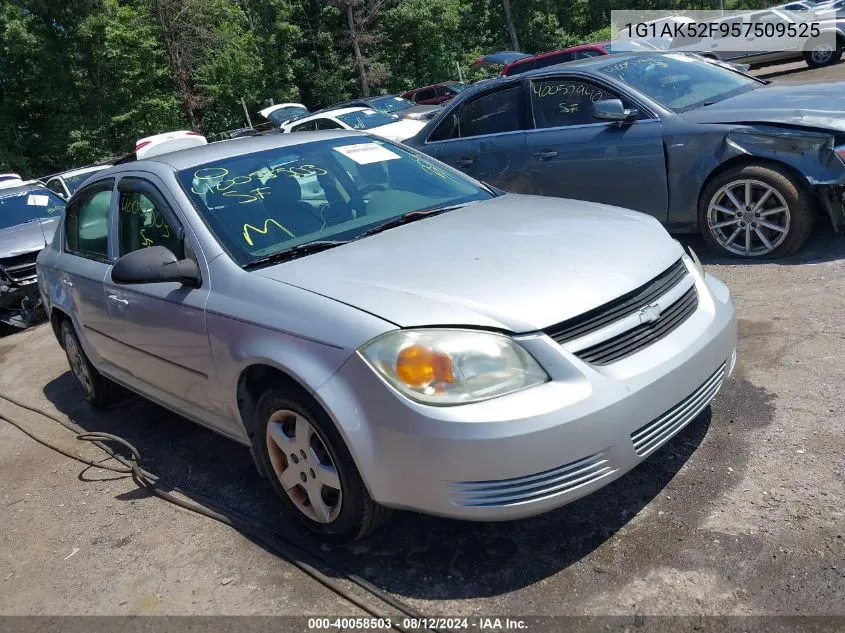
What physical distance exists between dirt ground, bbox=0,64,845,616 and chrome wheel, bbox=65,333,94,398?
0.85m

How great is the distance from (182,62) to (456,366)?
34389mm

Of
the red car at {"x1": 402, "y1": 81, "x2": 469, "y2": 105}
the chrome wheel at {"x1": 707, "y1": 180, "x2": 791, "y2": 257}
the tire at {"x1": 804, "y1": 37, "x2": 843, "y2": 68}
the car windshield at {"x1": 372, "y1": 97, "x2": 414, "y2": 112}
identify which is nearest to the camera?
the chrome wheel at {"x1": 707, "y1": 180, "x2": 791, "y2": 257}

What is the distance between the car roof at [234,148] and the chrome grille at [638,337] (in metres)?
2.19

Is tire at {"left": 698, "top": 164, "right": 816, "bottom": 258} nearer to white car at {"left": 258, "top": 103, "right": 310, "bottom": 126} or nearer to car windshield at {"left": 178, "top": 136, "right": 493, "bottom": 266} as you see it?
car windshield at {"left": 178, "top": 136, "right": 493, "bottom": 266}

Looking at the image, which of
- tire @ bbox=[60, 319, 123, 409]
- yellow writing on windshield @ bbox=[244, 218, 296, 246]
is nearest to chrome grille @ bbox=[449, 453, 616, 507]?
yellow writing on windshield @ bbox=[244, 218, 296, 246]

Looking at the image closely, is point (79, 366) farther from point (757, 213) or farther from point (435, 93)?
point (435, 93)

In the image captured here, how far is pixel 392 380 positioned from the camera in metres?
2.62

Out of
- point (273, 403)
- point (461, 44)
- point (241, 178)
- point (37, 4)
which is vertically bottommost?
point (461, 44)

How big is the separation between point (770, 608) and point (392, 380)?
138 cm

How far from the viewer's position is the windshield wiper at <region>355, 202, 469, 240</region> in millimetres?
3598

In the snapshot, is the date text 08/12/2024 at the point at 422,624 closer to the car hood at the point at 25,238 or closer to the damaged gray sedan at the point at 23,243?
the damaged gray sedan at the point at 23,243

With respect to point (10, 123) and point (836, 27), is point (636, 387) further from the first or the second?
point (10, 123)

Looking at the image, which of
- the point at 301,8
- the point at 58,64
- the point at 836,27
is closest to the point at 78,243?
the point at 836,27

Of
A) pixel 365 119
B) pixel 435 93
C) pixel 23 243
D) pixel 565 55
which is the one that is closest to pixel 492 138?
pixel 23 243
